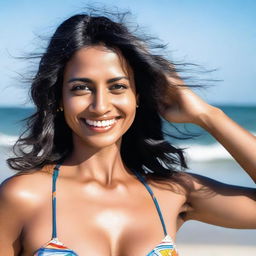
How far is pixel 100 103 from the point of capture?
2.74m

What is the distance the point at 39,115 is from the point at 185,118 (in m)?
0.74

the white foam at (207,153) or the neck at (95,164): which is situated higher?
the neck at (95,164)

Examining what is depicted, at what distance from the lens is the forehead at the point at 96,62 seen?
2.78m

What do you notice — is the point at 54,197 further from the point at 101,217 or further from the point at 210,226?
the point at 210,226

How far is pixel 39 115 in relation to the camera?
2.98 meters

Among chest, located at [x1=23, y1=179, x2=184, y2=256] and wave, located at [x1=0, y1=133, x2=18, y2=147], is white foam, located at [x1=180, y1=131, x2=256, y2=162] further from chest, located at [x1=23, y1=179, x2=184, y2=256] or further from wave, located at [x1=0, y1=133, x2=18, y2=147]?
chest, located at [x1=23, y1=179, x2=184, y2=256]

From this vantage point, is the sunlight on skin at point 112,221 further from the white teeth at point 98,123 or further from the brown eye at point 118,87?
the brown eye at point 118,87

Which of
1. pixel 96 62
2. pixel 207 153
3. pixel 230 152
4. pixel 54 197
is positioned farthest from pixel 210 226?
pixel 207 153

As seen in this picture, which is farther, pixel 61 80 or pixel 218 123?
pixel 218 123

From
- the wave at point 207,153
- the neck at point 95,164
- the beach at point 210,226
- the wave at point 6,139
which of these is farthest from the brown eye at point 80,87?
the wave at point 6,139

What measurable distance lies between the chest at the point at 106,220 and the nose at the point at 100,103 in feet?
1.37

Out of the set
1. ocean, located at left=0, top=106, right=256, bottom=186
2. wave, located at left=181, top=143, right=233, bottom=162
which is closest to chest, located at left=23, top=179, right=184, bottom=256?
ocean, located at left=0, top=106, right=256, bottom=186

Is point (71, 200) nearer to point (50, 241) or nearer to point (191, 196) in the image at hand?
point (50, 241)

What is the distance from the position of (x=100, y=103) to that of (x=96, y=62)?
198 millimetres
